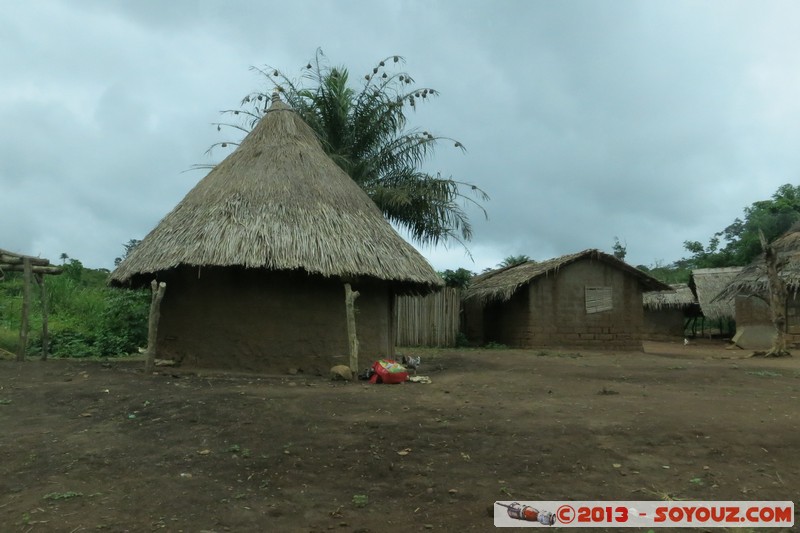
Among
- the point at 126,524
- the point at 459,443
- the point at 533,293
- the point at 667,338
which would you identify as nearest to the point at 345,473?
the point at 459,443

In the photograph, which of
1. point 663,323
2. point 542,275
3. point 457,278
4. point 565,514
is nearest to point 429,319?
point 457,278

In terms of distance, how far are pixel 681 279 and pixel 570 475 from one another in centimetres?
3341

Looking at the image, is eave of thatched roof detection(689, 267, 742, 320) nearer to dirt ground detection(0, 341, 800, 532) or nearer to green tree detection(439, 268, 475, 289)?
green tree detection(439, 268, 475, 289)

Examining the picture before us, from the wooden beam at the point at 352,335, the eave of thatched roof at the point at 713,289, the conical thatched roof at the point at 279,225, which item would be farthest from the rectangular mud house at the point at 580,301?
the wooden beam at the point at 352,335

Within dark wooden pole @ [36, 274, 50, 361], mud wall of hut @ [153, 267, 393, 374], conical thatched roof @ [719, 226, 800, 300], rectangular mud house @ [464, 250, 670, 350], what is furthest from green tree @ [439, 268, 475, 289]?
dark wooden pole @ [36, 274, 50, 361]

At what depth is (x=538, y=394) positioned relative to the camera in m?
7.63

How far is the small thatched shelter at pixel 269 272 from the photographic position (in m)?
9.64

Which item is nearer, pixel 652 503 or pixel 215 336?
pixel 652 503

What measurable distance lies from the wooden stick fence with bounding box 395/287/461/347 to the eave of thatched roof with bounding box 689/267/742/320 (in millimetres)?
10544

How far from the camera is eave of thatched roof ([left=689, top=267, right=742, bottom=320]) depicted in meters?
24.0

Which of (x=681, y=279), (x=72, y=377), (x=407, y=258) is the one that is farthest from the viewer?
(x=681, y=279)

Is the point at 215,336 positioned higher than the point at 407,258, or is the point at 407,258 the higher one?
the point at 407,258

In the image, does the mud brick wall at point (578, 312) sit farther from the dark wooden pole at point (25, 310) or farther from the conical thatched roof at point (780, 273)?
the dark wooden pole at point (25, 310)

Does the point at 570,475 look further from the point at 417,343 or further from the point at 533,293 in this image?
the point at 417,343
